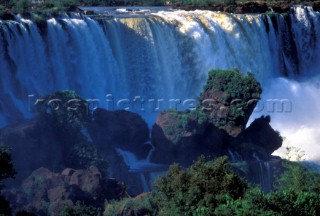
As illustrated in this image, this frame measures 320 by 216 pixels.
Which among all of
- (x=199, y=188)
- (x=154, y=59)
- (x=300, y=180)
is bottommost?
(x=300, y=180)

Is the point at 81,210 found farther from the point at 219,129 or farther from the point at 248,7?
the point at 248,7

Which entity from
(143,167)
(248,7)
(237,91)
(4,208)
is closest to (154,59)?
(237,91)

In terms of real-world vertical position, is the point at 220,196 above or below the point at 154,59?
below

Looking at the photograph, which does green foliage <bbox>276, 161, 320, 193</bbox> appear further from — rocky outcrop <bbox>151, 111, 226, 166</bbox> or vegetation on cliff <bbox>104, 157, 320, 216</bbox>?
rocky outcrop <bbox>151, 111, 226, 166</bbox>

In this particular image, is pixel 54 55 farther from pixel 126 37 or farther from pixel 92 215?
pixel 92 215

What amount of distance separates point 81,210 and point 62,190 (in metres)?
2.17

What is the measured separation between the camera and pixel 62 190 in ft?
86.4

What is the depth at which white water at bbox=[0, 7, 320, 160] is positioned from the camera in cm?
3269

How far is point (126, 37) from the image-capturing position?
121 feet

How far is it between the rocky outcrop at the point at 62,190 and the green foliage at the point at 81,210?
0.42 m

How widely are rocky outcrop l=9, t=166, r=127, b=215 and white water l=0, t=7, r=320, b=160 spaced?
478cm

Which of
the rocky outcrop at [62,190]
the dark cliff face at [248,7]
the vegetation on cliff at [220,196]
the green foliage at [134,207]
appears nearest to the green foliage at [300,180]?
the vegetation on cliff at [220,196]

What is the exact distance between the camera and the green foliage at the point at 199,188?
67.3 ft

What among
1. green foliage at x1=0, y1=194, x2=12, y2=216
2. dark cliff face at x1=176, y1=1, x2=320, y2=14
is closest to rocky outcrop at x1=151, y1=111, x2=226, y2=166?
green foliage at x1=0, y1=194, x2=12, y2=216
